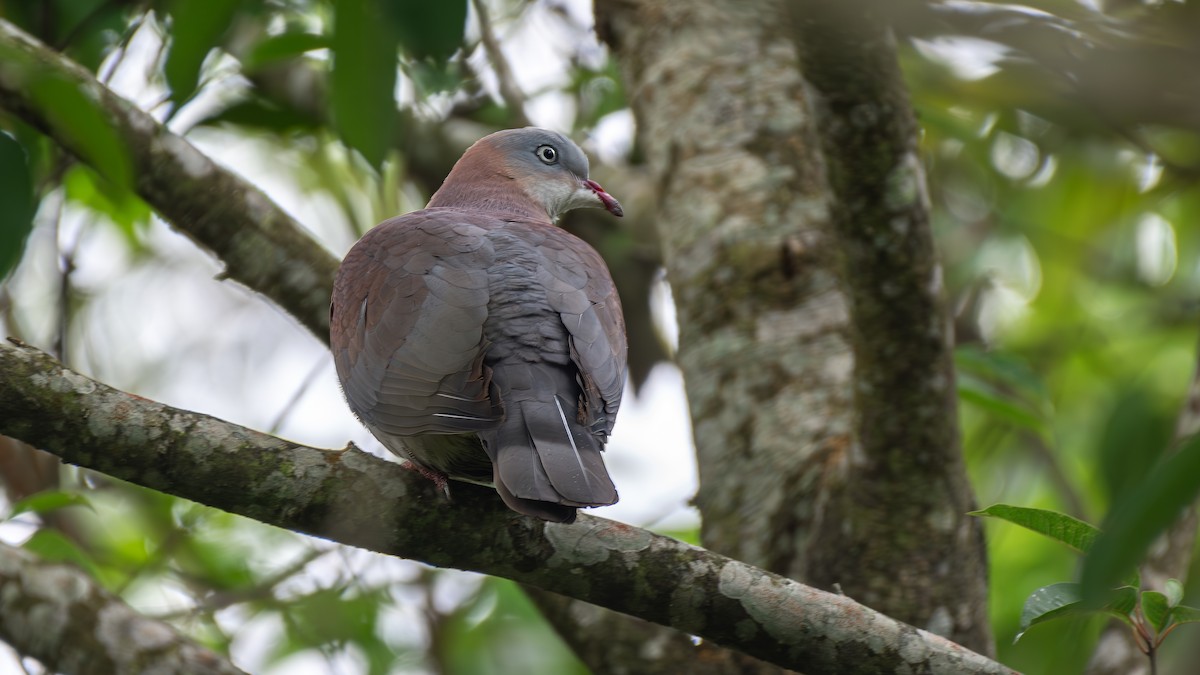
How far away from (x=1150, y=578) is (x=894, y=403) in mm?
972

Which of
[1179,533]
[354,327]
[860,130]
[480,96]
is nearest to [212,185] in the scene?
[354,327]

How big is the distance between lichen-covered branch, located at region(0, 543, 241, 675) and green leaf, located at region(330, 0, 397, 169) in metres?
1.71

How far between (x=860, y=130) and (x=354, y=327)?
1496 mm

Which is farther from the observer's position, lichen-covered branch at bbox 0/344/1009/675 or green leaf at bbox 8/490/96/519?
green leaf at bbox 8/490/96/519

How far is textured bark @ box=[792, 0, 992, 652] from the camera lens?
3.31m

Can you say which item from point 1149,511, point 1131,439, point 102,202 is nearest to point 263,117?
point 102,202

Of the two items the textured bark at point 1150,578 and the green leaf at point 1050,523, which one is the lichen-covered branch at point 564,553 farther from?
the textured bark at point 1150,578

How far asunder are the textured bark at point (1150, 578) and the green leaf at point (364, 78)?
2.51m

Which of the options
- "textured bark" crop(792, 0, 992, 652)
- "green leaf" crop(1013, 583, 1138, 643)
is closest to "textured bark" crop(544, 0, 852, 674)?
"textured bark" crop(792, 0, 992, 652)

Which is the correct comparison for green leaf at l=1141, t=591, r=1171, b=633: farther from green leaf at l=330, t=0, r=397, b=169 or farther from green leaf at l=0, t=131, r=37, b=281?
green leaf at l=0, t=131, r=37, b=281

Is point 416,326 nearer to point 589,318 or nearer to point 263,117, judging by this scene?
point 589,318

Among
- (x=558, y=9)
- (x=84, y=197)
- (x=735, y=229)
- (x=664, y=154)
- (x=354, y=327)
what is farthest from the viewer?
(x=558, y=9)

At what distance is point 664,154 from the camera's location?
4.00 meters

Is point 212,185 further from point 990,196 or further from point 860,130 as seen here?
point 990,196
